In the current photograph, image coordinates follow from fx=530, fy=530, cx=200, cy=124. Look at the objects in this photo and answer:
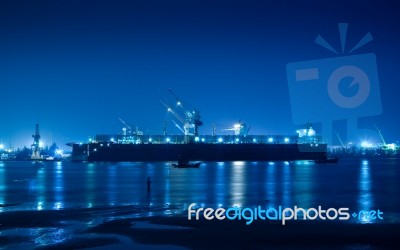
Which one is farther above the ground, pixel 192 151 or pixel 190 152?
pixel 192 151

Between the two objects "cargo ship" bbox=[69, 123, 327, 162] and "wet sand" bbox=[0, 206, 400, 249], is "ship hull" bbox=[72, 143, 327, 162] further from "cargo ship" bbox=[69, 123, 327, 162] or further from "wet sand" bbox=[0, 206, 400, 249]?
"wet sand" bbox=[0, 206, 400, 249]

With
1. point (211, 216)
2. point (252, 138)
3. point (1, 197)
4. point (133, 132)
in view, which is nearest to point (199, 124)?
point (252, 138)

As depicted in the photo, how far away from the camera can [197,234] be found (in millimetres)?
17609

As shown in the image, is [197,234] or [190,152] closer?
[197,234]

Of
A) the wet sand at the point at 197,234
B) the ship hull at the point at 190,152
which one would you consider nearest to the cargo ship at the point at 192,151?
the ship hull at the point at 190,152

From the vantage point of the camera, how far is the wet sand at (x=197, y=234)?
15.8 metres

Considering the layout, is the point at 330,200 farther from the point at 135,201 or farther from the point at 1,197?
the point at 1,197

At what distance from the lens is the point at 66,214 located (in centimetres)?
2308

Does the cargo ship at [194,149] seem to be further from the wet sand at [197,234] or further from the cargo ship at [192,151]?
the wet sand at [197,234]

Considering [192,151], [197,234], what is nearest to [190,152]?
[192,151]

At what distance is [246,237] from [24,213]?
37.4ft

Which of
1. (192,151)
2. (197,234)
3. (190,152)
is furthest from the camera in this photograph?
(192,151)

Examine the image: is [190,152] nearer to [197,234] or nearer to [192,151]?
[192,151]

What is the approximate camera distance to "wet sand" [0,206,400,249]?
51.9 feet
